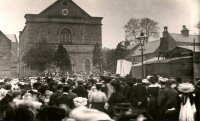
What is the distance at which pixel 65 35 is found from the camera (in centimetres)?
5894

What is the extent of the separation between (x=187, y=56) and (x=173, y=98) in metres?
22.2

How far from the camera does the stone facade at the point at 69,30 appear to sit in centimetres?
5656

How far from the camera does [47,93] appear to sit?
10.5 metres

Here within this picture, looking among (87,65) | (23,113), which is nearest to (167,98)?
(23,113)

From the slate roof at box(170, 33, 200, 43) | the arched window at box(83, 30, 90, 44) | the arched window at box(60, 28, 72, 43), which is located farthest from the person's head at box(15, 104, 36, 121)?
the slate roof at box(170, 33, 200, 43)

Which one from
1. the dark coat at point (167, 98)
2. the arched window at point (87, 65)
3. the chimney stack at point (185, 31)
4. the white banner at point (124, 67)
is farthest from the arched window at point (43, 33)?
the dark coat at point (167, 98)

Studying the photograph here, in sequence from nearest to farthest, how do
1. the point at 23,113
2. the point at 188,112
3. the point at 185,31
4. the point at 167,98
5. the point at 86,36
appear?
the point at 23,113 → the point at 188,112 → the point at 167,98 → the point at 86,36 → the point at 185,31

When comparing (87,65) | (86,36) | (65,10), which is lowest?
(87,65)

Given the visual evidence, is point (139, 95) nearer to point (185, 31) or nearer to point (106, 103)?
point (106, 103)

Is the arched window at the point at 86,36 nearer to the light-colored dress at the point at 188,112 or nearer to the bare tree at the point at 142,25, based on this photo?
the bare tree at the point at 142,25

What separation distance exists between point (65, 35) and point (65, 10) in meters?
4.22

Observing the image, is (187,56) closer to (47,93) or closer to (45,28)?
(47,93)

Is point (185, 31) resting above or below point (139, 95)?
above

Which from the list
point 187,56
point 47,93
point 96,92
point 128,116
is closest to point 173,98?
point 96,92
